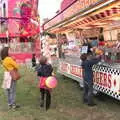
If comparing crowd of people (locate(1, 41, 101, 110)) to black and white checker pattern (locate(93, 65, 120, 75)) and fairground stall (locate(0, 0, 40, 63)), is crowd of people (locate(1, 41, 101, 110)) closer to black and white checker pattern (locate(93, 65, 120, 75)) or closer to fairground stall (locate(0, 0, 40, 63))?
black and white checker pattern (locate(93, 65, 120, 75))

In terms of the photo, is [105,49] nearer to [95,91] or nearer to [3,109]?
[95,91]

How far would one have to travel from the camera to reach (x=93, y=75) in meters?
10.4

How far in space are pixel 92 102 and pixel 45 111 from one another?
4.64 ft

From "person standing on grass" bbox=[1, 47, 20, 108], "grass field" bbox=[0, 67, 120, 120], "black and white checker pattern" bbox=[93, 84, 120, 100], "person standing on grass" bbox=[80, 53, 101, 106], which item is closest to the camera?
"grass field" bbox=[0, 67, 120, 120]

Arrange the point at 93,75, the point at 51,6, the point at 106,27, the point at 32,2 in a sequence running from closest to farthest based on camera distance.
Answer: the point at 93,75 → the point at 106,27 → the point at 51,6 → the point at 32,2

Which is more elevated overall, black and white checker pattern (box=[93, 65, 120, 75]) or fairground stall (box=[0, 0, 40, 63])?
fairground stall (box=[0, 0, 40, 63])

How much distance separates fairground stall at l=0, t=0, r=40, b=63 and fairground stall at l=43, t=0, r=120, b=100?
1406 cm

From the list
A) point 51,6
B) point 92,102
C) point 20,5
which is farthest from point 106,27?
point 20,5

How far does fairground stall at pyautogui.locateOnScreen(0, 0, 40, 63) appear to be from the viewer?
33.0m

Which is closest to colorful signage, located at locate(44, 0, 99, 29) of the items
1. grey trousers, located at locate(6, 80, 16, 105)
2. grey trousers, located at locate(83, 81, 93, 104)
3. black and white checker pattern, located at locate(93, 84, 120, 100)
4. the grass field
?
grey trousers, located at locate(83, 81, 93, 104)

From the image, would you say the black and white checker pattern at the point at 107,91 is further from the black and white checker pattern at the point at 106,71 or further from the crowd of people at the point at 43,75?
the crowd of people at the point at 43,75

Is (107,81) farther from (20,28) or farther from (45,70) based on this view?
(20,28)

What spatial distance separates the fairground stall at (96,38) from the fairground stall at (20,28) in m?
14.1

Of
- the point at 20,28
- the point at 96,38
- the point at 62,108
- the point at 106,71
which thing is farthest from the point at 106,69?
the point at 20,28
